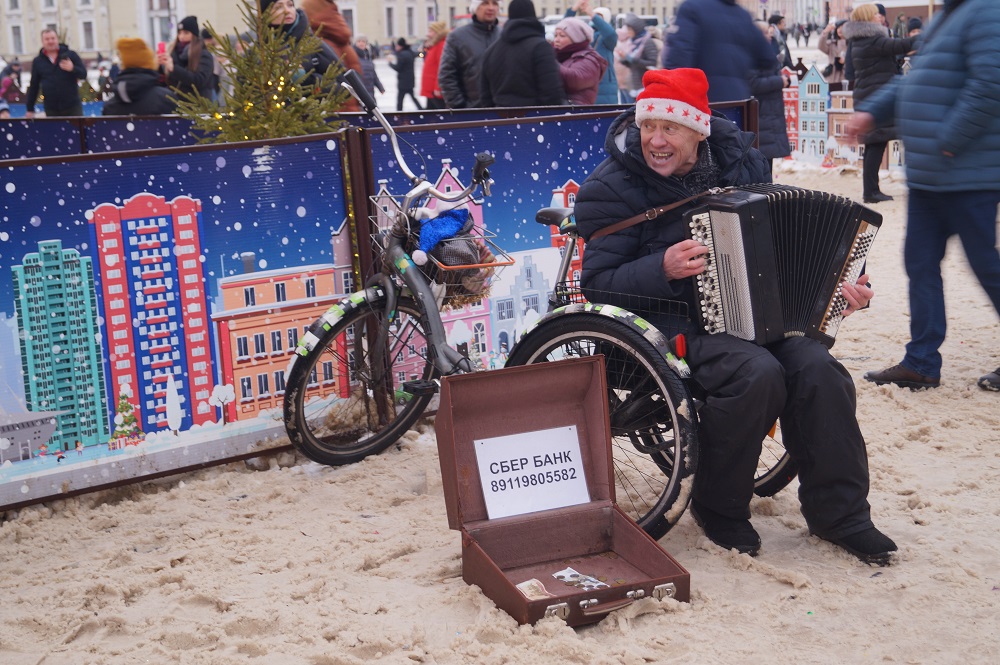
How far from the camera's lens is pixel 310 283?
493cm

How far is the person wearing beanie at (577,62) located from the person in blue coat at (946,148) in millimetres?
3668

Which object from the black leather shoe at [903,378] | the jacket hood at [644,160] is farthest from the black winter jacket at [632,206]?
the black leather shoe at [903,378]

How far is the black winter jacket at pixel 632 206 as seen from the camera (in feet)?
12.6

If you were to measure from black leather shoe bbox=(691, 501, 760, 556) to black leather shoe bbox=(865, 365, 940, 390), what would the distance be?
2.23 meters

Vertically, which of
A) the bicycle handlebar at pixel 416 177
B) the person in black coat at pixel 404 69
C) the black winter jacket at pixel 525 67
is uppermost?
the person in black coat at pixel 404 69

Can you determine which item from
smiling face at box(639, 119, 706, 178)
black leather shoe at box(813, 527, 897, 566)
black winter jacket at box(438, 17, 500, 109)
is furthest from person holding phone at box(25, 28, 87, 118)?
black leather shoe at box(813, 527, 897, 566)

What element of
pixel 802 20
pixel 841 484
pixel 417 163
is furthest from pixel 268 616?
pixel 802 20

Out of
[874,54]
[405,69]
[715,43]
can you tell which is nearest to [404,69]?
[405,69]

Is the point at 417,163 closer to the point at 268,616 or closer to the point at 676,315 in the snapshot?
the point at 676,315

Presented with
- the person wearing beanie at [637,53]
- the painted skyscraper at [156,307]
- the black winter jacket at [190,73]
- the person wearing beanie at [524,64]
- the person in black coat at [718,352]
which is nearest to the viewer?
the person in black coat at [718,352]

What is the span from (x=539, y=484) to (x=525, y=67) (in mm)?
4852

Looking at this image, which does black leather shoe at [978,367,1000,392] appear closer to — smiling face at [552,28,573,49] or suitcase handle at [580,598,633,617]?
suitcase handle at [580,598,633,617]

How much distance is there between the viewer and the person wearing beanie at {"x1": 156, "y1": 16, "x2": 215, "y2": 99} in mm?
9641

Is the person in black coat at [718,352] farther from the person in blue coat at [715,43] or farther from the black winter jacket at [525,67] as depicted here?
the black winter jacket at [525,67]
